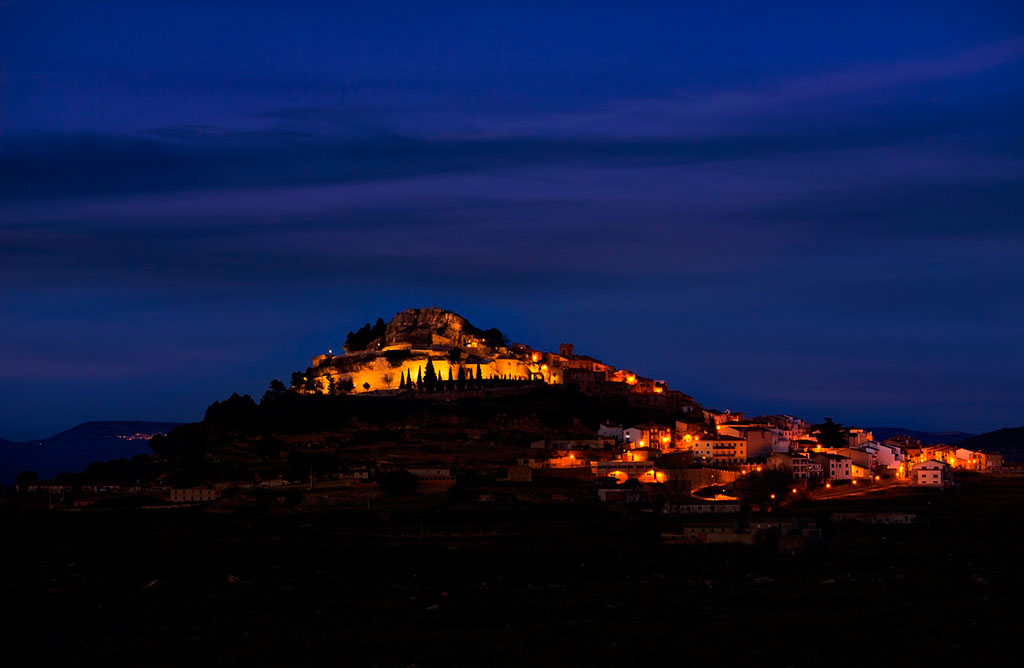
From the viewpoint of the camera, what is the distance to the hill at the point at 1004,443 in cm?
16800

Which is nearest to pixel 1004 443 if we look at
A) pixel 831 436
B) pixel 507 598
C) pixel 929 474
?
pixel 831 436

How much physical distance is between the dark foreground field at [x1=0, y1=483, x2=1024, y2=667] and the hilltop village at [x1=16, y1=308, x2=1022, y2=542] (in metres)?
6.72

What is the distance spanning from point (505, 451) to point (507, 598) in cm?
7208

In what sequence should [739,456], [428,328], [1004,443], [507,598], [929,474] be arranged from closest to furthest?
[507,598] → [929,474] → [739,456] → [428,328] → [1004,443]

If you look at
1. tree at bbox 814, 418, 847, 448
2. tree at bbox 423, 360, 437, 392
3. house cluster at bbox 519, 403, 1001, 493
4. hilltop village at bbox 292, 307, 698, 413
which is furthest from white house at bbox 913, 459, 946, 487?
tree at bbox 423, 360, 437, 392

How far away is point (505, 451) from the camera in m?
102

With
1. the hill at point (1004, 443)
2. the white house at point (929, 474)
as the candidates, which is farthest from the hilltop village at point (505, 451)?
the hill at point (1004, 443)

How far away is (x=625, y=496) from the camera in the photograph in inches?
2901

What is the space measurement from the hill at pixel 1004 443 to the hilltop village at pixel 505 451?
42902 mm

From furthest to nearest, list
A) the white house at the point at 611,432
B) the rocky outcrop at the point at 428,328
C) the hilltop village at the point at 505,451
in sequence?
the rocky outcrop at the point at 428,328
the white house at the point at 611,432
the hilltop village at the point at 505,451

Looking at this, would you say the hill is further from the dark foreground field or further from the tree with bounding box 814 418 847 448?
the dark foreground field

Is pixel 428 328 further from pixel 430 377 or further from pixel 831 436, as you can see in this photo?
pixel 831 436

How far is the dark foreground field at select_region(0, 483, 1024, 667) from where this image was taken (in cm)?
2209

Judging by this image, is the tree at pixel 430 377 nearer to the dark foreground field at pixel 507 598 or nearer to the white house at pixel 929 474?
the white house at pixel 929 474
